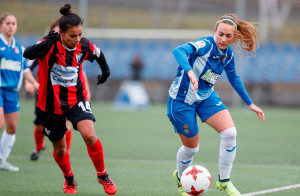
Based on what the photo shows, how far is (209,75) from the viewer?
5777mm

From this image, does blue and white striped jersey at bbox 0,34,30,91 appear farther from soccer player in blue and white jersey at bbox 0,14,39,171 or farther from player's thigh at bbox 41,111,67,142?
player's thigh at bbox 41,111,67,142

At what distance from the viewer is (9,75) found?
7656mm

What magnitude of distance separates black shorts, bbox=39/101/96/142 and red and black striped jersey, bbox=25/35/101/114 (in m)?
0.06

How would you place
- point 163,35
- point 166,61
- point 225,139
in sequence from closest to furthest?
point 225,139, point 163,35, point 166,61

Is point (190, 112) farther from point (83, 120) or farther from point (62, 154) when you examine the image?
point (62, 154)

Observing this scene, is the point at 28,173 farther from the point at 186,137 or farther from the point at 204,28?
the point at 204,28

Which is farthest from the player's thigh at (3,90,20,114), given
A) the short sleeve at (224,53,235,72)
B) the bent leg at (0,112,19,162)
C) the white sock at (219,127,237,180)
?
the white sock at (219,127,237,180)

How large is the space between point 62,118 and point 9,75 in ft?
6.94

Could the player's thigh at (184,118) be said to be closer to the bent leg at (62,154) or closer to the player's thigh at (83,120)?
the player's thigh at (83,120)

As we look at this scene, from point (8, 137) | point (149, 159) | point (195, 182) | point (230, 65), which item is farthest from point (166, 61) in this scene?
point (195, 182)

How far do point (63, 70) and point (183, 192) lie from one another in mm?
1912

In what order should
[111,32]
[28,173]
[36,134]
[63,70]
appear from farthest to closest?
[111,32] → [36,134] → [28,173] → [63,70]

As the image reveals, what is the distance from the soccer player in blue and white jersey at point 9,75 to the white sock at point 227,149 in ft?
11.0

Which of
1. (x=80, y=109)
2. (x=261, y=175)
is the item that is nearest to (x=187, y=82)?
(x=80, y=109)
